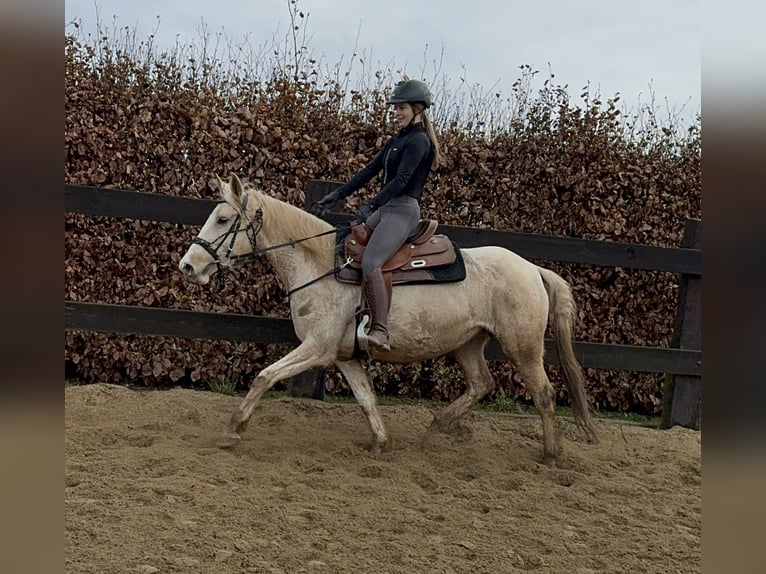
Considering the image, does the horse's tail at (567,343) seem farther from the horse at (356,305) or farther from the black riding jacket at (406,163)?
the black riding jacket at (406,163)

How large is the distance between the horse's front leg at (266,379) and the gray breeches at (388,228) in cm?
65

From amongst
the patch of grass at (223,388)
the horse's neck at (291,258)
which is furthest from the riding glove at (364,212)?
the patch of grass at (223,388)

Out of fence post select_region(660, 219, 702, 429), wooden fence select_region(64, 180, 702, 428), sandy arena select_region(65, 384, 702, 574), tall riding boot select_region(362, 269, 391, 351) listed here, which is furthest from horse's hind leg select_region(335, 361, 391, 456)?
fence post select_region(660, 219, 702, 429)

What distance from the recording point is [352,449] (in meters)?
4.98

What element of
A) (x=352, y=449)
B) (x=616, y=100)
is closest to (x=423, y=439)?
(x=352, y=449)

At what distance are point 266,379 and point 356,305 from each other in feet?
2.63

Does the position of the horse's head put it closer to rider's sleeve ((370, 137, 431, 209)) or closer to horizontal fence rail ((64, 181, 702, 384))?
horizontal fence rail ((64, 181, 702, 384))

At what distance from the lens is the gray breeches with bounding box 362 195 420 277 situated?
4801mm

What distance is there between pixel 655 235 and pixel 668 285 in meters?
0.53

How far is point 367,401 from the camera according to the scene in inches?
198

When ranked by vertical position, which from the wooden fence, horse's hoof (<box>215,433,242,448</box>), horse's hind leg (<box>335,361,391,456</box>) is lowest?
horse's hoof (<box>215,433,242,448</box>)
